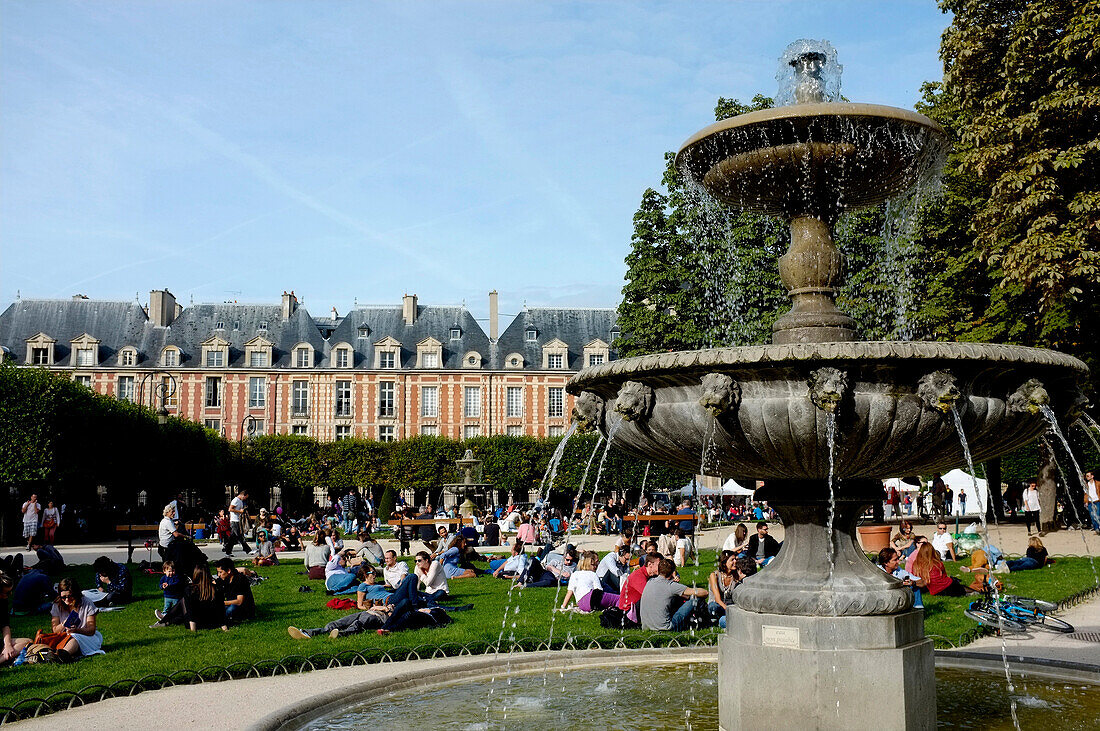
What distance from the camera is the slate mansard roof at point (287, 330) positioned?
60.1 metres

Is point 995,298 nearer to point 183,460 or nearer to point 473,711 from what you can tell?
point 473,711

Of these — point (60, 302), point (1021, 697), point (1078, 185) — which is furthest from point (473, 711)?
point (60, 302)

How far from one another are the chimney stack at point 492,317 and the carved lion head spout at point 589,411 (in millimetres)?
56971

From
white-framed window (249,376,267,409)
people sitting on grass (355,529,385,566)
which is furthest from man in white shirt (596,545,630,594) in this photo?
white-framed window (249,376,267,409)

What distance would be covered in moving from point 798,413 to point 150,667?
6620mm

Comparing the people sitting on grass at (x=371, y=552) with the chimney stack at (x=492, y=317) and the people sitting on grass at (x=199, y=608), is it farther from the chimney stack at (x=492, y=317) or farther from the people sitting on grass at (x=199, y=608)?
the chimney stack at (x=492, y=317)

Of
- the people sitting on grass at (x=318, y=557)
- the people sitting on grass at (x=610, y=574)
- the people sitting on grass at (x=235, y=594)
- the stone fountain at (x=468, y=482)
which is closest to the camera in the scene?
the people sitting on grass at (x=235, y=594)

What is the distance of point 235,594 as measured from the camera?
12234 mm

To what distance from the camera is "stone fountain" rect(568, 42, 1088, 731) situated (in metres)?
5.03

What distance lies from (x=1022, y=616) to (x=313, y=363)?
5446 centimetres

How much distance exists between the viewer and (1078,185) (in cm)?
2016

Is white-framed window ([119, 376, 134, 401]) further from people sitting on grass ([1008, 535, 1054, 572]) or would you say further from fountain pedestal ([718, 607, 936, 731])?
fountain pedestal ([718, 607, 936, 731])

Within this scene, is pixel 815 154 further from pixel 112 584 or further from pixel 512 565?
pixel 512 565

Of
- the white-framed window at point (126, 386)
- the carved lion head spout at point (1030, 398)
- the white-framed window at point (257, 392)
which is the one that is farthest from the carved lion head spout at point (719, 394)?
the white-framed window at point (126, 386)
